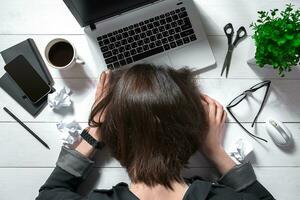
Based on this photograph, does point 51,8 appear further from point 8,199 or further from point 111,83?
point 8,199

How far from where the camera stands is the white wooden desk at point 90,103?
0.81 meters

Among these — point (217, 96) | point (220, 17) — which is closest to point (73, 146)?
point (217, 96)

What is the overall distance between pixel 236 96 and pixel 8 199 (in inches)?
23.8

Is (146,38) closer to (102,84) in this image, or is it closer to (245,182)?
(102,84)

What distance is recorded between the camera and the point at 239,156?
0.80m

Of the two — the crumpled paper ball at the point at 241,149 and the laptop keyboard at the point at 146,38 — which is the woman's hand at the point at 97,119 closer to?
the laptop keyboard at the point at 146,38

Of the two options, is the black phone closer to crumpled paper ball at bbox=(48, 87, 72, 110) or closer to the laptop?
crumpled paper ball at bbox=(48, 87, 72, 110)

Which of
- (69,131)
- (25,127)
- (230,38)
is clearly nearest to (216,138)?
(230,38)

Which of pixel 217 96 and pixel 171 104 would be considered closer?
pixel 171 104

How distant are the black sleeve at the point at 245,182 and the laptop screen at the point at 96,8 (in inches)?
17.8

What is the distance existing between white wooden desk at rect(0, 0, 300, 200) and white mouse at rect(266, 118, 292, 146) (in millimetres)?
17

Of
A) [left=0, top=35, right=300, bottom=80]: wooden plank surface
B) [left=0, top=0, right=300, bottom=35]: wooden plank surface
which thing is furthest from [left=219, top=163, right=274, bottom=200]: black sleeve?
[left=0, top=0, right=300, bottom=35]: wooden plank surface

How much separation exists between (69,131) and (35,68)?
0.18 m

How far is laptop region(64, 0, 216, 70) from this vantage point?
0.81 metres
